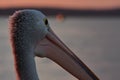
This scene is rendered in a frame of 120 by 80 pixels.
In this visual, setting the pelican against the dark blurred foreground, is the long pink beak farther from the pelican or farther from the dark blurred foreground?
the dark blurred foreground

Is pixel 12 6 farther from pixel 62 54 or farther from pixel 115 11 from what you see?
pixel 62 54

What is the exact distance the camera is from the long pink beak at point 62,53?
5547mm

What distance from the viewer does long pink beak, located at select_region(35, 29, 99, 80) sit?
18.2ft

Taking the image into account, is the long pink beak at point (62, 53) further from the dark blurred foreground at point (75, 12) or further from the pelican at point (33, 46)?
the dark blurred foreground at point (75, 12)

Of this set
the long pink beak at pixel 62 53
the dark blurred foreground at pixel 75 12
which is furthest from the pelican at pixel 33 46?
the dark blurred foreground at pixel 75 12

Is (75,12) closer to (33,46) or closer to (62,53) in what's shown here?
(62,53)

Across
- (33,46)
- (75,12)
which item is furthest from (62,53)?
(75,12)

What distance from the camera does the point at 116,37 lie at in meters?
24.9

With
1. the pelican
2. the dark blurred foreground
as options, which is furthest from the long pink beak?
the dark blurred foreground

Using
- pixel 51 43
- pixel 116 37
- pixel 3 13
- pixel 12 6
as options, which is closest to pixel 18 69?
pixel 51 43

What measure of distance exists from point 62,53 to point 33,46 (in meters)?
0.30

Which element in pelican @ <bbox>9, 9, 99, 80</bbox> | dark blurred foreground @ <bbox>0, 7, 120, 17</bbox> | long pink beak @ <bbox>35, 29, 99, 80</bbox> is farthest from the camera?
dark blurred foreground @ <bbox>0, 7, 120, 17</bbox>

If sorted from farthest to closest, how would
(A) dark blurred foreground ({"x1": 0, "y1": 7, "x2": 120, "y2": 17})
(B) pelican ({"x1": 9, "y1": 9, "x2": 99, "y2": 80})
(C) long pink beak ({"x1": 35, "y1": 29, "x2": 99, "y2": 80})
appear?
(A) dark blurred foreground ({"x1": 0, "y1": 7, "x2": 120, "y2": 17}), (C) long pink beak ({"x1": 35, "y1": 29, "x2": 99, "y2": 80}), (B) pelican ({"x1": 9, "y1": 9, "x2": 99, "y2": 80})

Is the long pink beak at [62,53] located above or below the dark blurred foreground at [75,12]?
above
